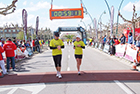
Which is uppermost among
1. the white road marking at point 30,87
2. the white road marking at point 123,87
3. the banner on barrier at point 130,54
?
the banner on barrier at point 130,54

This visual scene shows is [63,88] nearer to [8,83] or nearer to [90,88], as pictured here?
[90,88]

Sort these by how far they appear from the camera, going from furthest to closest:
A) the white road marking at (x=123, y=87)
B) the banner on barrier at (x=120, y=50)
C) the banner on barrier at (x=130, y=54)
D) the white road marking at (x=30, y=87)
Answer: the banner on barrier at (x=120, y=50)
the banner on barrier at (x=130, y=54)
the white road marking at (x=30, y=87)
the white road marking at (x=123, y=87)

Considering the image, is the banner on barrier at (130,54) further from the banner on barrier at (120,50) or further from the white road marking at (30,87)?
the white road marking at (30,87)

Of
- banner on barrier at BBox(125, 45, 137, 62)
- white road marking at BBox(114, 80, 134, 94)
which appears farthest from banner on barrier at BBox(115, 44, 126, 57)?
white road marking at BBox(114, 80, 134, 94)

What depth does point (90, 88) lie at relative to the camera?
211 inches

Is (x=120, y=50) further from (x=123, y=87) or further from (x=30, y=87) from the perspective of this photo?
(x=30, y=87)

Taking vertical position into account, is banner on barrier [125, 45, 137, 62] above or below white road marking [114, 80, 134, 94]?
above

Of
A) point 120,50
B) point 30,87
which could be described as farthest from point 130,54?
point 30,87

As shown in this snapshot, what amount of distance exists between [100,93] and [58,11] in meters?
15.2

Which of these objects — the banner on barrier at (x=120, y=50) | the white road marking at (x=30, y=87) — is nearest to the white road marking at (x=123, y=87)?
the white road marking at (x=30, y=87)

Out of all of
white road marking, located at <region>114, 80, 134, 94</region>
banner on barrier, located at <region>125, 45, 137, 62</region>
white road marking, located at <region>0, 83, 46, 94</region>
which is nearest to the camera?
white road marking, located at <region>114, 80, 134, 94</region>

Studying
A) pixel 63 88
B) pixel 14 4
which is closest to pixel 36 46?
pixel 14 4

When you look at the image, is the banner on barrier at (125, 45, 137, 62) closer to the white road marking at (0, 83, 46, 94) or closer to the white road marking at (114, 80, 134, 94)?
the white road marking at (114, 80, 134, 94)

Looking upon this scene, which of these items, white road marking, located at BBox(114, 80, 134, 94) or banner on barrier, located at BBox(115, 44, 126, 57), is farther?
banner on barrier, located at BBox(115, 44, 126, 57)
